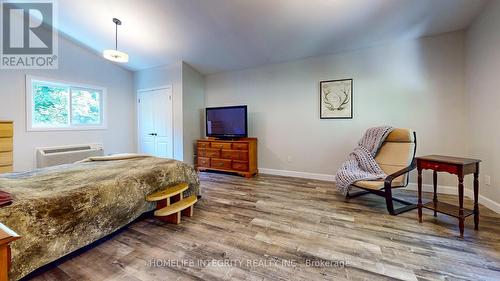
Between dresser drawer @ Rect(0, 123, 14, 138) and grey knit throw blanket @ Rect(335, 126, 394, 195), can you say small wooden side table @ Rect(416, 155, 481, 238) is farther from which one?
dresser drawer @ Rect(0, 123, 14, 138)

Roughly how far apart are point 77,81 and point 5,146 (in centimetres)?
185

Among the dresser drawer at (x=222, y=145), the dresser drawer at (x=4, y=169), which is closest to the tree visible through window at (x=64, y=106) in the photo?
the dresser drawer at (x=4, y=169)

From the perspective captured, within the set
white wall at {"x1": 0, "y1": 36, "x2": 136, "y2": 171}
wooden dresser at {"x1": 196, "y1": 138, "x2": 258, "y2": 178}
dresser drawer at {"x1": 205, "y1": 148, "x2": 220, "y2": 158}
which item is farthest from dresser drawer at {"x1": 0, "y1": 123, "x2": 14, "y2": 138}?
dresser drawer at {"x1": 205, "y1": 148, "x2": 220, "y2": 158}

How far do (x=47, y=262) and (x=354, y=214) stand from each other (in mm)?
2827

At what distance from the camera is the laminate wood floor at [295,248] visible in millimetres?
1544

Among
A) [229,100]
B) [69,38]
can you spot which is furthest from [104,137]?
[229,100]

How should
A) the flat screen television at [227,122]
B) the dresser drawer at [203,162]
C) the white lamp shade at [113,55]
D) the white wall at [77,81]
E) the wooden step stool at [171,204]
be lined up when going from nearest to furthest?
the wooden step stool at [171,204]
the white lamp shade at [113,55]
the white wall at [77,81]
the flat screen television at [227,122]
the dresser drawer at [203,162]

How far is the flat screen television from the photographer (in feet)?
14.7

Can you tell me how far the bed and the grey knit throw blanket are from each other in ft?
7.14

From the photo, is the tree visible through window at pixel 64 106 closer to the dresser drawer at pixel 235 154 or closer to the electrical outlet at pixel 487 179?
the dresser drawer at pixel 235 154

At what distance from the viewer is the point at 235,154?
4438mm

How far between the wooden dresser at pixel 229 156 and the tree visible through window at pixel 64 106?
97.1 inches

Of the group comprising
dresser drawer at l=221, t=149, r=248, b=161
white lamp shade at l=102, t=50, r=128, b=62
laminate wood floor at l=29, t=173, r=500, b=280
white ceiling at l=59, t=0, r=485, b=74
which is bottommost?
laminate wood floor at l=29, t=173, r=500, b=280

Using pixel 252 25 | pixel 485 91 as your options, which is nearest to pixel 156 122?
pixel 252 25
